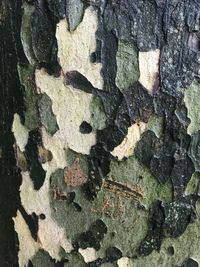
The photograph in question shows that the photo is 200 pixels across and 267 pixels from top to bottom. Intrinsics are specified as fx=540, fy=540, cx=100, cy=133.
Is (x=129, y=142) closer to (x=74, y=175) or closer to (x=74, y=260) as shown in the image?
(x=74, y=175)

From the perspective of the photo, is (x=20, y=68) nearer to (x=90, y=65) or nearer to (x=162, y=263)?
(x=90, y=65)

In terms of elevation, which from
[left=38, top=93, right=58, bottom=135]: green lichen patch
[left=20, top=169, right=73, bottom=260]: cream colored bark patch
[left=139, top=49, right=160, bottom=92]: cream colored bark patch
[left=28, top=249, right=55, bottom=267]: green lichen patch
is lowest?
[left=28, top=249, right=55, bottom=267]: green lichen patch

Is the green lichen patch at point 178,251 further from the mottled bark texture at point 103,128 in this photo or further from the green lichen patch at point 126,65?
the green lichen patch at point 126,65

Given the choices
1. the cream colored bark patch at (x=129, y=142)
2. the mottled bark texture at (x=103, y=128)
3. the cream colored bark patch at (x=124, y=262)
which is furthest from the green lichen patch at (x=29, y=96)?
the cream colored bark patch at (x=124, y=262)

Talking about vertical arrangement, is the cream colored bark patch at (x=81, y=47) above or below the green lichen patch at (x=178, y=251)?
above

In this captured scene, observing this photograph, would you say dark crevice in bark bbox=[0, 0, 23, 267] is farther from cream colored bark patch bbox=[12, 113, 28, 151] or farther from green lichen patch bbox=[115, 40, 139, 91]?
green lichen patch bbox=[115, 40, 139, 91]

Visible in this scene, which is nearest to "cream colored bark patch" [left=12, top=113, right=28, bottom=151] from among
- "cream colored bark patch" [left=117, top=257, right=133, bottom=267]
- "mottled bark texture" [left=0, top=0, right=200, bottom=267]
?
"mottled bark texture" [left=0, top=0, right=200, bottom=267]

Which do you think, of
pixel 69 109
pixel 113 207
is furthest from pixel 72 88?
pixel 113 207
